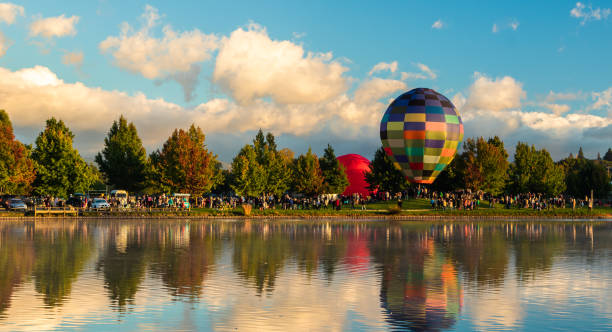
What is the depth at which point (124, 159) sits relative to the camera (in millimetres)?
97938

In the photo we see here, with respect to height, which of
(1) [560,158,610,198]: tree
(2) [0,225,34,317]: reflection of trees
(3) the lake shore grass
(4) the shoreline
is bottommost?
(2) [0,225,34,317]: reflection of trees

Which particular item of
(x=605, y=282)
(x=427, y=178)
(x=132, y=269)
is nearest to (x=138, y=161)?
(x=427, y=178)

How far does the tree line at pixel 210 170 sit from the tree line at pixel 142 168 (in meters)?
0.11

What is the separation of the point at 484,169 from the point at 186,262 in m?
67.8

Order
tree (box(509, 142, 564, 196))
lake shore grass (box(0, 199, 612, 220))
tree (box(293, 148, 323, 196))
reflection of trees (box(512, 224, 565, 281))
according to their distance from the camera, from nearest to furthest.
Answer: reflection of trees (box(512, 224, 565, 281)) → lake shore grass (box(0, 199, 612, 220)) → tree (box(509, 142, 564, 196)) → tree (box(293, 148, 323, 196))

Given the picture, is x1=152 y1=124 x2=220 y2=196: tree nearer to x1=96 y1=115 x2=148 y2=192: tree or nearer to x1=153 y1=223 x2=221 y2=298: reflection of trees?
x1=96 y1=115 x2=148 y2=192: tree

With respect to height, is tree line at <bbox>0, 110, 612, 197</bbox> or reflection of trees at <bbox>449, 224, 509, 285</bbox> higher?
tree line at <bbox>0, 110, 612, 197</bbox>

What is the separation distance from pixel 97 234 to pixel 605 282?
27.9 metres

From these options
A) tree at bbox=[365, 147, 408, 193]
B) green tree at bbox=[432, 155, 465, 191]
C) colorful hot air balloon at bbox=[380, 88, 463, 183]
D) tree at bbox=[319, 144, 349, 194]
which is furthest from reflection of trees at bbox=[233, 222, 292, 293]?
tree at bbox=[319, 144, 349, 194]

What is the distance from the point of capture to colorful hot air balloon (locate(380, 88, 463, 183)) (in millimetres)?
63438

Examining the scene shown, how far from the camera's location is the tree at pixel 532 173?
300 feet

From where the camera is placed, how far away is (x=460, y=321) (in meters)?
13.7

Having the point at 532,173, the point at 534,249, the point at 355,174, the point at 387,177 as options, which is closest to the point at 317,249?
the point at 534,249

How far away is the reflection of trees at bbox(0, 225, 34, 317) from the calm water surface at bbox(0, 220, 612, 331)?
4 cm
